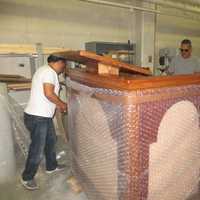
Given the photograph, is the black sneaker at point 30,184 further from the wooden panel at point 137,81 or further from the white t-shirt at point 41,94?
the wooden panel at point 137,81

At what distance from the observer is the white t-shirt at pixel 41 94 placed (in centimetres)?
200

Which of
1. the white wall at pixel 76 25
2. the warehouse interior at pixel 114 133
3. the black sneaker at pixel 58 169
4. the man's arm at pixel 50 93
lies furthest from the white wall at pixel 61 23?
the black sneaker at pixel 58 169

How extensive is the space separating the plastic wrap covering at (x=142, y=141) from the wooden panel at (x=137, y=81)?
3cm

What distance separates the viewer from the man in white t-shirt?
2.01 meters

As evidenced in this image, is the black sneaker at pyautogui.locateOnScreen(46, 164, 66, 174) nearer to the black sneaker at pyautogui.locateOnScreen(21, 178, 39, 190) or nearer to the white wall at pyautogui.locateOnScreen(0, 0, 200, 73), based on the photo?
the black sneaker at pyautogui.locateOnScreen(21, 178, 39, 190)

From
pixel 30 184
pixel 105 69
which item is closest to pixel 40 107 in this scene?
pixel 30 184

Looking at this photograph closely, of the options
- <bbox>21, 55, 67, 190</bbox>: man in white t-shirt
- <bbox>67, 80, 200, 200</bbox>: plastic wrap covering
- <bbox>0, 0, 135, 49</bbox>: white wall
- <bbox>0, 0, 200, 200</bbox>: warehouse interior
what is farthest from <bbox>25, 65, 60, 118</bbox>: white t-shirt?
<bbox>0, 0, 135, 49</bbox>: white wall

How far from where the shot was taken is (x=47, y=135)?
2.27m

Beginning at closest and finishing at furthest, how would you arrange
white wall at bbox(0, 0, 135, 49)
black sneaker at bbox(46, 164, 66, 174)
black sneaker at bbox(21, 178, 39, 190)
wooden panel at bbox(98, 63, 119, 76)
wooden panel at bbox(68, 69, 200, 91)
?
wooden panel at bbox(68, 69, 200, 91) < wooden panel at bbox(98, 63, 119, 76) < black sneaker at bbox(21, 178, 39, 190) < black sneaker at bbox(46, 164, 66, 174) < white wall at bbox(0, 0, 135, 49)

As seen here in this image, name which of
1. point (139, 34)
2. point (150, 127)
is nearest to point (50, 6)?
point (139, 34)

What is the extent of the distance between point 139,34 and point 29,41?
7.35 feet

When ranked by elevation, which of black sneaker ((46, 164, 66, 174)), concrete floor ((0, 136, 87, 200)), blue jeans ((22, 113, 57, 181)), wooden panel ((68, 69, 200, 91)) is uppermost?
wooden panel ((68, 69, 200, 91))

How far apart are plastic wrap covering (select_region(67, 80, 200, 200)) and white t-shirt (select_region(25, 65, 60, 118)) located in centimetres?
60

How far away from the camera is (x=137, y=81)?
3.52 feet
